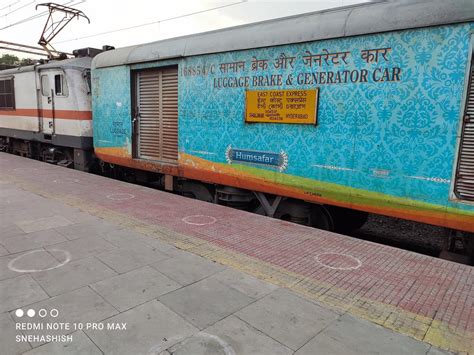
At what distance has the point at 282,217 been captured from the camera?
6.24 metres

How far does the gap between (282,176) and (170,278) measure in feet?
8.85

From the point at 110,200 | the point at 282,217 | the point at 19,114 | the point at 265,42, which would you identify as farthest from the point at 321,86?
the point at 19,114

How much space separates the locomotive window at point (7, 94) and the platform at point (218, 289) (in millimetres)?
9160

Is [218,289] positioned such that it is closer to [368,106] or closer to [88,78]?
[368,106]

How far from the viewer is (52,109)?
1070 cm

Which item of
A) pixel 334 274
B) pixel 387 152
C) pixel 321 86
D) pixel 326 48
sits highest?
pixel 326 48

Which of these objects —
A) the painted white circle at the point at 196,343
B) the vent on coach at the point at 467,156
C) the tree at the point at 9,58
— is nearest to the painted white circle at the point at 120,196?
the painted white circle at the point at 196,343

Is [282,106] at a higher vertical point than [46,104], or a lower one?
lower

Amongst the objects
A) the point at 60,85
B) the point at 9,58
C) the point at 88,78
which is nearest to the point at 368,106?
the point at 88,78

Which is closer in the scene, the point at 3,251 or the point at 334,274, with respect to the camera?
the point at 334,274

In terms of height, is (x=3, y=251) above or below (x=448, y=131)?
below

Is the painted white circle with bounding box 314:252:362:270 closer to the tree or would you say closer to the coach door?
the coach door

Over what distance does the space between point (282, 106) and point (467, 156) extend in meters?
2.59

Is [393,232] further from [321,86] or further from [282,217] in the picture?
[321,86]
